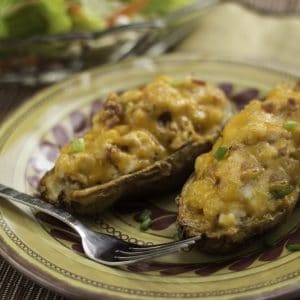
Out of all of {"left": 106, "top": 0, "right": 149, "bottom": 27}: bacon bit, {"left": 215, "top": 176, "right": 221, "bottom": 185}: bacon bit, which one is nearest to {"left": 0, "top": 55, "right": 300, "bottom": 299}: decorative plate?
{"left": 215, "top": 176, "right": 221, "bottom": 185}: bacon bit

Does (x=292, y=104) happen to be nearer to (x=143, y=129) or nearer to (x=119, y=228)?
(x=143, y=129)

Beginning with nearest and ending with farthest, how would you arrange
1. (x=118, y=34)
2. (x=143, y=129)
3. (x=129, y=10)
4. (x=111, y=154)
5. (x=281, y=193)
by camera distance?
(x=281, y=193) < (x=111, y=154) < (x=143, y=129) < (x=118, y=34) < (x=129, y=10)

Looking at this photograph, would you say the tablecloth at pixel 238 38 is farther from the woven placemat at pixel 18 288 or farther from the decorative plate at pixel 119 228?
the woven placemat at pixel 18 288

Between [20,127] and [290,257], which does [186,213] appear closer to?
[290,257]

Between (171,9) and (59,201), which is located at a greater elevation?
(171,9)

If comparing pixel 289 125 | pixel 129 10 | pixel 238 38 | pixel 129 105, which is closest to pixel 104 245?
pixel 129 105

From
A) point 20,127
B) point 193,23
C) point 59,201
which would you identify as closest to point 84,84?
point 20,127
